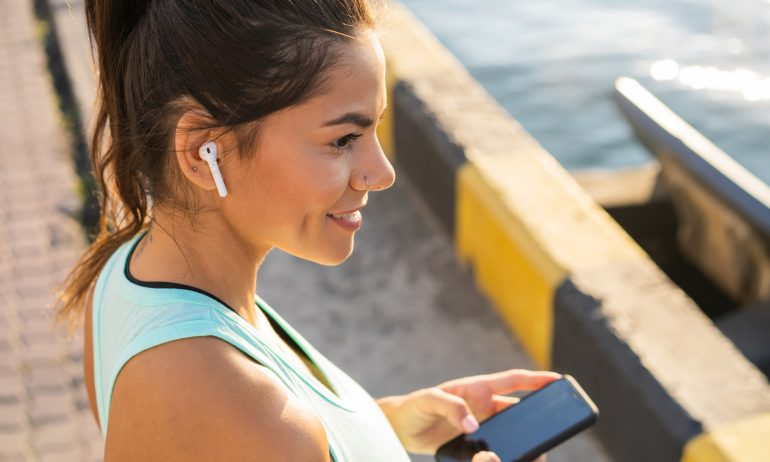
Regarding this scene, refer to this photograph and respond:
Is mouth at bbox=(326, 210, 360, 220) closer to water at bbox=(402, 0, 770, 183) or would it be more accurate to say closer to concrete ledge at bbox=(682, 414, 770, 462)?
concrete ledge at bbox=(682, 414, 770, 462)

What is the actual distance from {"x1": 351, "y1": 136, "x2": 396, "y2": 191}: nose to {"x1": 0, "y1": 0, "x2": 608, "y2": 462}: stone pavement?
2.04 m

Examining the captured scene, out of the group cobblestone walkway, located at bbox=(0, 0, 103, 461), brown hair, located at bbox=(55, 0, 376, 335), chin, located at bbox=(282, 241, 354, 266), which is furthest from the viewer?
cobblestone walkway, located at bbox=(0, 0, 103, 461)

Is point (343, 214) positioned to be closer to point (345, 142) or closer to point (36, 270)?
point (345, 142)

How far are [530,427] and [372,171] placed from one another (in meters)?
0.69

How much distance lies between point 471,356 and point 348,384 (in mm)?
2097

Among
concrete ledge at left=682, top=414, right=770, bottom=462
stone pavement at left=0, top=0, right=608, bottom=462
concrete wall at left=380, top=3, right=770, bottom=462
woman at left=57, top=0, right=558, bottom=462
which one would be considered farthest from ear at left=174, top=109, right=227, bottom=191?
stone pavement at left=0, top=0, right=608, bottom=462

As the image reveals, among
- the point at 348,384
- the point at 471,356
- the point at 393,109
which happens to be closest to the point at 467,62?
the point at 393,109

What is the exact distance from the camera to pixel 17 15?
302 inches

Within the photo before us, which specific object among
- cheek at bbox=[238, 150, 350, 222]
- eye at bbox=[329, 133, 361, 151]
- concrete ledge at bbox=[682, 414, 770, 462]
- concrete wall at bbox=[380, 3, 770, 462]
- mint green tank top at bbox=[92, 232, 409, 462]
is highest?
eye at bbox=[329, 133, 361, 151]

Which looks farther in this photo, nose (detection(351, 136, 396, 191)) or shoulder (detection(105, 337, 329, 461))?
nose (detection(351, 136, 396, 191))

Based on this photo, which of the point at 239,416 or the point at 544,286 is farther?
the point at 544,286

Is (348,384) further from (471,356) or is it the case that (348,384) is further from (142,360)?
(471,356)

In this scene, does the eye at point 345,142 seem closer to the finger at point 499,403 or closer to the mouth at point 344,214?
the mouth at point 344,214

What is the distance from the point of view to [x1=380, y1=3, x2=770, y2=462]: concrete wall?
2.63m
